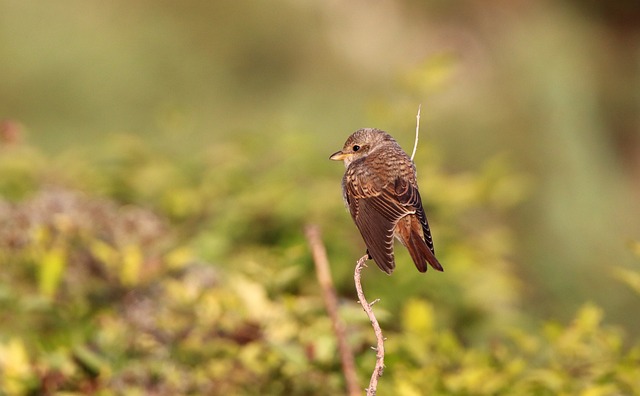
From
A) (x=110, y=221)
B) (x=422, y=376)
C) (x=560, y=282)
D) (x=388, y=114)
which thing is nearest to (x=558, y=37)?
(x=560, y=282)

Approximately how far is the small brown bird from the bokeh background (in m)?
1.05

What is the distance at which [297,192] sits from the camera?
5.02 metres

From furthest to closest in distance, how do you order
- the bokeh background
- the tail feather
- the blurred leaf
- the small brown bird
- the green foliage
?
the blurred leaf
the bokeh background
the green foliage
the small brown bird
the tail feather

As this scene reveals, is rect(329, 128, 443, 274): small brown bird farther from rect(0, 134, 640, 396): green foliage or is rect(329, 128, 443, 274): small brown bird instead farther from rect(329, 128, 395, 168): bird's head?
rect(0, 134, 640, 396): green foliage

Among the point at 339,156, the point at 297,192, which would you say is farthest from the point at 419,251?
the point at 297,192

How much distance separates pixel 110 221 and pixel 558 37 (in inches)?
213

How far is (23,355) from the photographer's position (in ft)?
12.0

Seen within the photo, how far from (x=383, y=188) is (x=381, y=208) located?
0.05 m

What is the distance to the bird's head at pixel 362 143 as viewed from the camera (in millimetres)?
1998

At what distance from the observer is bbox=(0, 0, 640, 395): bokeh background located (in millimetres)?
3746

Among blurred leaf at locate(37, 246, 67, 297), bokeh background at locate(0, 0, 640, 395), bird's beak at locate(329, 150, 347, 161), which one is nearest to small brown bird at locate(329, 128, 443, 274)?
bird's beak at locate(329, 150, 347, 161)

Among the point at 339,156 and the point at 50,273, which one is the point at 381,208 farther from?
the point at 50,273

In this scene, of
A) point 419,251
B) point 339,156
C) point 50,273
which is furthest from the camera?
point 50,273

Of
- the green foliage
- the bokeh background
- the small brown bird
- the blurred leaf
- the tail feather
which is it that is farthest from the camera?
the blurred leaf
